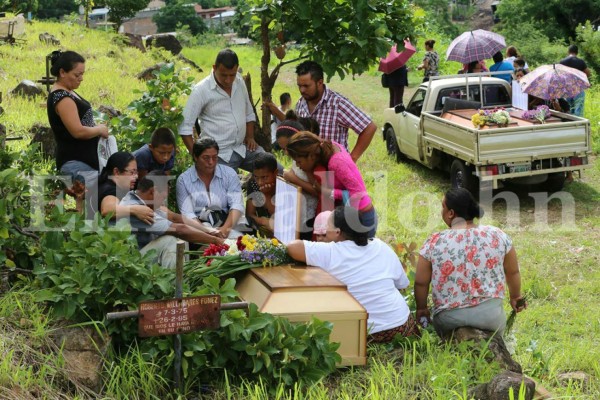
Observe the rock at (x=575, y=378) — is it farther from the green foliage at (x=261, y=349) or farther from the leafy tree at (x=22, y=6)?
the leafy tree at (x=22, y=6)

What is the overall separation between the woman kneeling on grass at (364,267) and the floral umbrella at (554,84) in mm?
6367

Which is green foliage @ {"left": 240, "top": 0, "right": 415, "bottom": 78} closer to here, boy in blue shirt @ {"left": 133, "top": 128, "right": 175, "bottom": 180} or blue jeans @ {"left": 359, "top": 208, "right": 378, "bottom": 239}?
boy in blue shirt @ {"left": 133, "top": 128, "right": 175, "bottom": 180}

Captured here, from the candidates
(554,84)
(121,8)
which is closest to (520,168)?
(554,84)

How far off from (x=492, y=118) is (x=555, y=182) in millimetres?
1426

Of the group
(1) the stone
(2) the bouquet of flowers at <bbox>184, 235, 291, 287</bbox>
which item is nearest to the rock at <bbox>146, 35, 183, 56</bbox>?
(2) the bouquet of flowers at <bbox>184, 235, 291, 287</bbox>

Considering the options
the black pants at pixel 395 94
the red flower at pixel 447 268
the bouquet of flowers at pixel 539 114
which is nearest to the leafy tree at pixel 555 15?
the black pants at pixel 395 94

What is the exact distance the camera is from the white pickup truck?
34.3 ft

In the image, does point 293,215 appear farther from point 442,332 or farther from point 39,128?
point 39,128

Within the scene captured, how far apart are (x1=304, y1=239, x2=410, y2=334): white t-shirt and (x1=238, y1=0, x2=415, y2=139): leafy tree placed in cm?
282

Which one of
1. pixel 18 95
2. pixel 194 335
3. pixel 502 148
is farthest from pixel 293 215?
pixel 18 95

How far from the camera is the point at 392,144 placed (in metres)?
14.0

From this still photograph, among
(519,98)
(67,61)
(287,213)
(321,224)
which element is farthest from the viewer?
(519,98)

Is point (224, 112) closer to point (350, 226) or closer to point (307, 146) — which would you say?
point (307, 146)

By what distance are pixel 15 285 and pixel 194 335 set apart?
1.48 m
